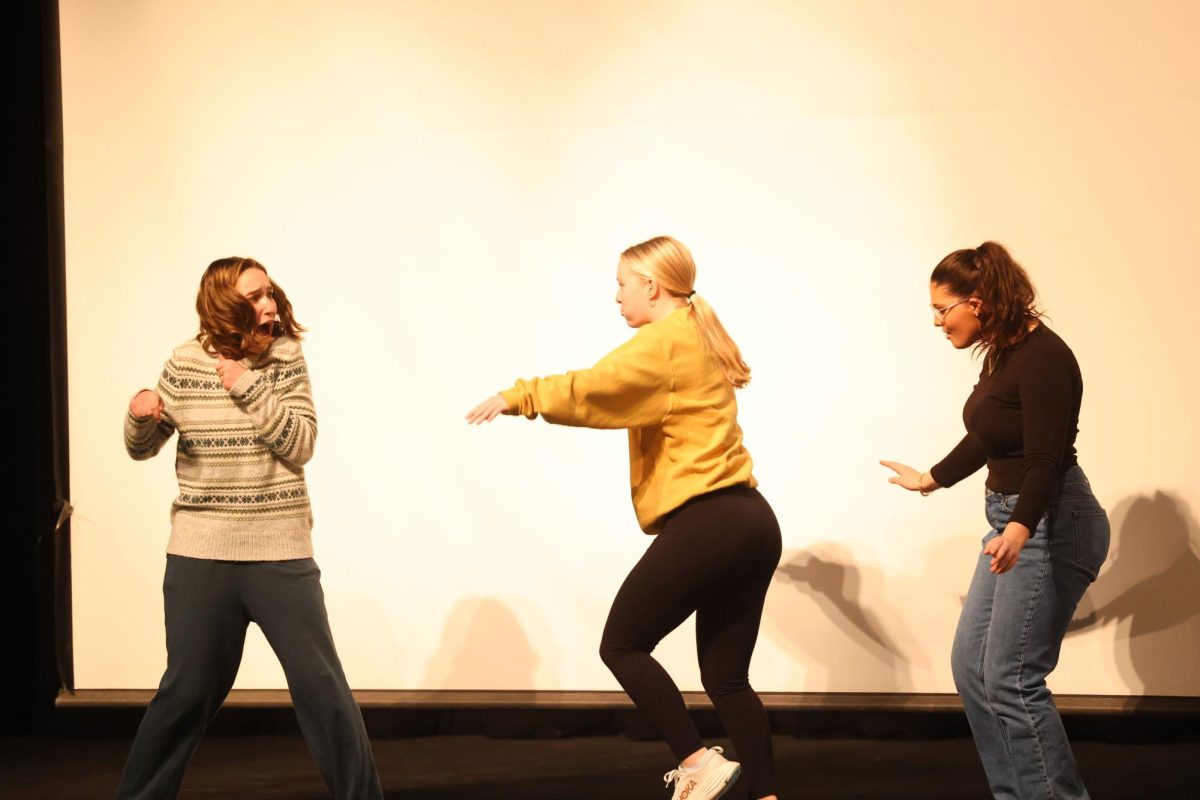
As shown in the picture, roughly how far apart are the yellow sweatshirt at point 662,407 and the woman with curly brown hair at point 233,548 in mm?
574

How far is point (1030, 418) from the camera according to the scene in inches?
92.8

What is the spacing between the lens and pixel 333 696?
2488 mm

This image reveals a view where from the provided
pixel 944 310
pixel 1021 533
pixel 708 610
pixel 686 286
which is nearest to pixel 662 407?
pixel 686 286

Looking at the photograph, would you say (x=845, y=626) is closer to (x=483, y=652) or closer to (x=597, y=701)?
(x=597, y=701)

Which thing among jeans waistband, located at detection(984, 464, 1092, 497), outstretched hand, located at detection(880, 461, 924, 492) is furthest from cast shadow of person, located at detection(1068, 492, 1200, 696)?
jeans waistband, located at detection(984, 464, 1092, 497)

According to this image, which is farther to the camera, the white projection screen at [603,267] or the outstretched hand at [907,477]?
the white projection screen at [603,267]

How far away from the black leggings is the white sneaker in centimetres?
4

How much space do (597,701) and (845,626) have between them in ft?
2.75

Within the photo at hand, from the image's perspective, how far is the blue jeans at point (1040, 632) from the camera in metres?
2.39

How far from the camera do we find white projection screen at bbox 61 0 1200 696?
354 cm

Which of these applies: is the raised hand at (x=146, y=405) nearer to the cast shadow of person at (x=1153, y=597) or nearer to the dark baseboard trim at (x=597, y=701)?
the dark baseboard trim at (x=597, y=701)

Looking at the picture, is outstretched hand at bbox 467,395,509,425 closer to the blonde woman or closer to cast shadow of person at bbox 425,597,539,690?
the blonde woman

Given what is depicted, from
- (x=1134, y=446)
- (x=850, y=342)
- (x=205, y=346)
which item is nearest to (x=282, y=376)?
(x=205, y=346)

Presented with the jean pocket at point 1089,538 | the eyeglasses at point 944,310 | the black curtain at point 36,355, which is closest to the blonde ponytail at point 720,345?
the eyeglasses at point 944,310
